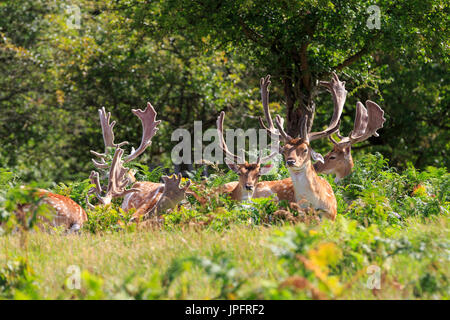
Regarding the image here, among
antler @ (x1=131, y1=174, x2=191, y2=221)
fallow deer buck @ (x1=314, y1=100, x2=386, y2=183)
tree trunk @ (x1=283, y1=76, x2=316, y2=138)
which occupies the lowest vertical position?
antler @ (x1=131, y1=174, x2=191, y2=221)

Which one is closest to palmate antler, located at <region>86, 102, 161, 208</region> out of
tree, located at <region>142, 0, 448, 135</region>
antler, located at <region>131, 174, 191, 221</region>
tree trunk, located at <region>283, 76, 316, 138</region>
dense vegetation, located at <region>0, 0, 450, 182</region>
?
antler, located at <region>131, 174, 191, 221</region>

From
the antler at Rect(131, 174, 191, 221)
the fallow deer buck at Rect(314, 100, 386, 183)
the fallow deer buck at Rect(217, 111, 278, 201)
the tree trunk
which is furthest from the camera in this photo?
the tree trunk

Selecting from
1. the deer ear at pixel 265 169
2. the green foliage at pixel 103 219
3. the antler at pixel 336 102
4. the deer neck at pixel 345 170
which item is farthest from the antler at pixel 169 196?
the deer neck at pixel 345 170

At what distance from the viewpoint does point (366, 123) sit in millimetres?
10039

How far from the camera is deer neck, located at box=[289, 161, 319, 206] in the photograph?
7617mm

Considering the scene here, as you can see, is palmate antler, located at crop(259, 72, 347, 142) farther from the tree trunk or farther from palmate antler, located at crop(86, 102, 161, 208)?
the tree trunk

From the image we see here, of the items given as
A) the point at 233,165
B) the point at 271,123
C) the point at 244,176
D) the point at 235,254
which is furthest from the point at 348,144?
the point at 235,254

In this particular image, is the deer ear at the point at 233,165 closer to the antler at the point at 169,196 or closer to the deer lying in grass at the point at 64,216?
the antler at the point at 169,196

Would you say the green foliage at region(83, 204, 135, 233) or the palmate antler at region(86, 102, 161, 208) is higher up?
the palmate antler at region(86, 102, 161, 208)

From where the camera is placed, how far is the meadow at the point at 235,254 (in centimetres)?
435

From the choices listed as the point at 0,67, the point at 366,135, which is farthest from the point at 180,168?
the point at 366,135

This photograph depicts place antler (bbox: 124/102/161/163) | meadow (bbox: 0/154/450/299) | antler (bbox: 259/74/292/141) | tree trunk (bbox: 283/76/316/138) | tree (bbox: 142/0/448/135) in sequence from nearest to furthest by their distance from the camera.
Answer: meadow (bbox: 0/154/450/299), antler (bbox: 259/74/292/141), antler (bbox: 124/102/161/163), tree (bbox: 142/0/448/135), tree trunk (bbox: 283/76/316/138)

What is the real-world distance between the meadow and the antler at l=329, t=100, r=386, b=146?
1.47 metres

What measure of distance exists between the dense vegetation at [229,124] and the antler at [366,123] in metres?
0.35
